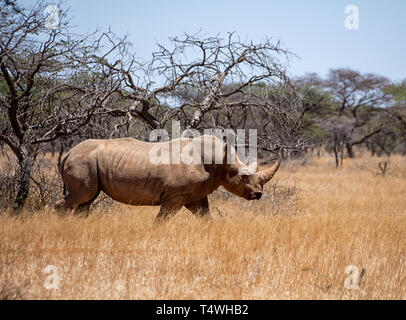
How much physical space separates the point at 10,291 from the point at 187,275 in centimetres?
→ 149

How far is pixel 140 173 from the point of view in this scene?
559 cm

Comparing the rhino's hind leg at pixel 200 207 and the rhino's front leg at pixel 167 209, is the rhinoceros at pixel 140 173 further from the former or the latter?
the rhino's hind leg at pixel 200 207

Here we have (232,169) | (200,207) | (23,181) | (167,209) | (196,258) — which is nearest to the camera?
(196,258)

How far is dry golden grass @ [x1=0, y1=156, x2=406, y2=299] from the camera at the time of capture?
11.6 feet

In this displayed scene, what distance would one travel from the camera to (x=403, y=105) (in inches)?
1059

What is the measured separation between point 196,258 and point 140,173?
5.47 feet

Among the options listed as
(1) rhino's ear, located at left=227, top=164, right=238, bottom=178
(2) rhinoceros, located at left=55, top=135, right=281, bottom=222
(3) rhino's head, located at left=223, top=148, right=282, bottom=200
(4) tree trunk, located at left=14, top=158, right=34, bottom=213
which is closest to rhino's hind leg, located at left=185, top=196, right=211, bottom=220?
(2) rhinoceros, located at left=55, top=135, right=281, bottom=222

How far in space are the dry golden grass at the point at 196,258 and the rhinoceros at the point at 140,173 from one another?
0.33 m

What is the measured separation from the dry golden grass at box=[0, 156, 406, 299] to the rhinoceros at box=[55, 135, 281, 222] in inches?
Result: 12.9

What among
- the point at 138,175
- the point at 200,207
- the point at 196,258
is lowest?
the point at 196,258

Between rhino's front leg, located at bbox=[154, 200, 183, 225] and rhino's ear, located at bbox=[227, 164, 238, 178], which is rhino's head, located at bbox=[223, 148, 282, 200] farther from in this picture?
rhino's front leg, located at bbox=[154, 200, 183, 225]

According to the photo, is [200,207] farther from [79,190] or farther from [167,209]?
[79,190]

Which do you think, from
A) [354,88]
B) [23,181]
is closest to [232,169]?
[23,181]

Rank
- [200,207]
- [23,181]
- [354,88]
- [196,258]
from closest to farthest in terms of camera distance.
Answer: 1. [196,258]
2. [200,207]
3. [23,181]
4. [354,88]
